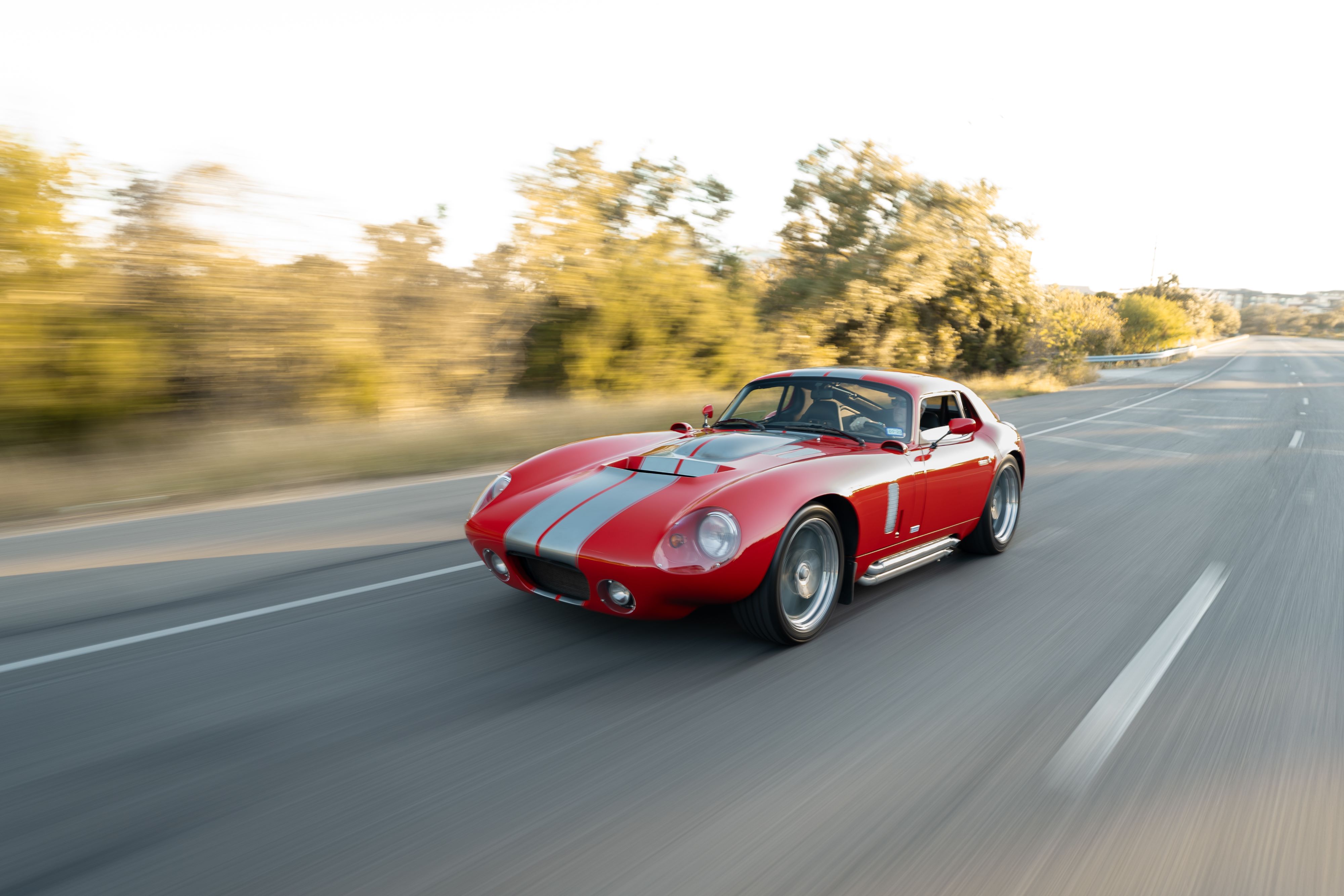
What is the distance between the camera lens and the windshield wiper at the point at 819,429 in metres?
4.90

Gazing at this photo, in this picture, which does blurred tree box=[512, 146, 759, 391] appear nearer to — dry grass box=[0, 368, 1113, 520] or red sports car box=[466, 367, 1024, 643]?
dry grass box=[0, 368, 1113, 520]

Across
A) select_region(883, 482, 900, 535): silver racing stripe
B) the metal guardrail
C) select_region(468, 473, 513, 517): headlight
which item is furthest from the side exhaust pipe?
the metal guardrail

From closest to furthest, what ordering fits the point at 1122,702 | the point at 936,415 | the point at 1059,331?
the point at 1122,702
the point at 936,415
the point at 1059,331

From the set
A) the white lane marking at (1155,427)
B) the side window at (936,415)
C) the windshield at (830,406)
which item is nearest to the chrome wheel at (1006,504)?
the side window at (936,415)

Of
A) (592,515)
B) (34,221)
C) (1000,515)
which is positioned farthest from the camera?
(34,221)

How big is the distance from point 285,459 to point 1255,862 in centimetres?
895

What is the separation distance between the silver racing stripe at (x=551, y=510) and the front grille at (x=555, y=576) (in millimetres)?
63

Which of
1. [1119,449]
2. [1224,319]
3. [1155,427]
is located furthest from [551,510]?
[1224,319]

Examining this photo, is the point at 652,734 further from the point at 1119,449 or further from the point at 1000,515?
the point at 1119,449

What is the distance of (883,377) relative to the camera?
17.4ft

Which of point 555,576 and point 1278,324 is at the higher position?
point 1278,324

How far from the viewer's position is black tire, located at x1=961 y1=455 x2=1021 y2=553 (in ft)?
18.9

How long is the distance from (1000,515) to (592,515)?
3.46 m

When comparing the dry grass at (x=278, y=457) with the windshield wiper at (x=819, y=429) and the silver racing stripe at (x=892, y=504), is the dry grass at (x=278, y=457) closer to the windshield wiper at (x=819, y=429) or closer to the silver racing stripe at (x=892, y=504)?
the windshield wiper at (x=819, y=429)
